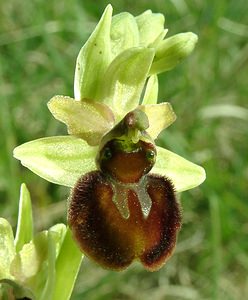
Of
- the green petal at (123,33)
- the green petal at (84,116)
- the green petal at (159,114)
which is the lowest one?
the green petal at (159,114)

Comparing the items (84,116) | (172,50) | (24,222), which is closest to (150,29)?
(172,50)

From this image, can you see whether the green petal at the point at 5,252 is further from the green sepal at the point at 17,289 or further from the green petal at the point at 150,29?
the green petal at the point at 150,29

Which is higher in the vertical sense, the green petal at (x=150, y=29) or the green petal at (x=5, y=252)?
the green petal at (x=150, y=29)

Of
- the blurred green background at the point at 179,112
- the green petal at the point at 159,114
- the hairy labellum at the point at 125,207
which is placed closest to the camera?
the hairy labellum at the point at 125,207

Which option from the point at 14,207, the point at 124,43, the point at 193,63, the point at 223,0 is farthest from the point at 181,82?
the point at 124,43

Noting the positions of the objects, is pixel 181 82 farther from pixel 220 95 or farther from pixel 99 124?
pixel 99 124

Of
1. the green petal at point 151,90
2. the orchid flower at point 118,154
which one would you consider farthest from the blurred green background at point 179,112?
the orchid flower at point 118,154
